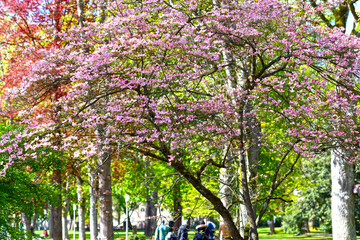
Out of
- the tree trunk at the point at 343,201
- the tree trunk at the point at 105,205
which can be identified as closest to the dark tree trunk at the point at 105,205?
the tree trunk at the point at 105,205

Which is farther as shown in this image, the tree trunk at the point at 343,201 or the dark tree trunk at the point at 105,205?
the dark tree trunk at the point at 105,205

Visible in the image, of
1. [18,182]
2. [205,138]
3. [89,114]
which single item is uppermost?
[89,114]

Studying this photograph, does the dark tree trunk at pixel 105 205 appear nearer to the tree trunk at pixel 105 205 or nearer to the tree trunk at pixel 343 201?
the tree trunk at pixel 105 205

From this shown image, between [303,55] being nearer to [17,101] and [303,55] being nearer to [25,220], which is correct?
[17,101]

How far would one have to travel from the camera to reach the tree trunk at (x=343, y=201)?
11367 millimetres

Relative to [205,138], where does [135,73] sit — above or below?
above

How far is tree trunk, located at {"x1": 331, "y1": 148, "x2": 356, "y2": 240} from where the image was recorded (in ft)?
37.3

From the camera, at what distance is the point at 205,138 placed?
812 centimetres

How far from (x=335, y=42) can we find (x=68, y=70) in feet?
16.2

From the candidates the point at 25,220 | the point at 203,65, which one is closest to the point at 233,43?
the point at 203,65

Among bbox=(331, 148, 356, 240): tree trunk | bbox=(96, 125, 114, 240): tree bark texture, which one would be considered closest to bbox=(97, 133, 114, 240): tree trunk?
bbox=(96, 125, 114, 240): tree bark texture

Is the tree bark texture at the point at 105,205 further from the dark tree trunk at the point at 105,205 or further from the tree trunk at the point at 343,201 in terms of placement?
the tree trunk at the point at 343,201

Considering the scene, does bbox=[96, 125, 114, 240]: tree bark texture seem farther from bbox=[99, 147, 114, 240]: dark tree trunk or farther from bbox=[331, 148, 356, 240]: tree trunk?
bbox=[331, 148, 356, 240]: tree trunk

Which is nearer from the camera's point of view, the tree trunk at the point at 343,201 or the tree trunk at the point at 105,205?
the tree trunk at the point at 343,201
